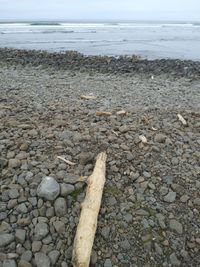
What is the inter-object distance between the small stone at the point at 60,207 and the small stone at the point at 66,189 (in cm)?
12

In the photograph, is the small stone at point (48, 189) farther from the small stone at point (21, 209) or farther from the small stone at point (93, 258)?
the small stone at point (93, 258)

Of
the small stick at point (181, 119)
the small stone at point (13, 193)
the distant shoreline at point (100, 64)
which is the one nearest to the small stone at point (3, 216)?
the small stone at point (13, 193)

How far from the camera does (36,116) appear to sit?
7.83 metres

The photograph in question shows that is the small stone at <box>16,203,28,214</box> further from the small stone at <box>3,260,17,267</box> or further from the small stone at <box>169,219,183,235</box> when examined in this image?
the small stone at <box>169,219,183,235</box>

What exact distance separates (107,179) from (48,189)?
980 millimetres

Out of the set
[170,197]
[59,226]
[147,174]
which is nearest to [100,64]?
[147,174]

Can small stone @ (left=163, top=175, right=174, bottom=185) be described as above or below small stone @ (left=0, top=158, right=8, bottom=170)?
below

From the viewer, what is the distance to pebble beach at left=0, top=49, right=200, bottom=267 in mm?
4359

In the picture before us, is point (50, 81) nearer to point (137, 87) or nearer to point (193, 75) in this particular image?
point (137, 87)

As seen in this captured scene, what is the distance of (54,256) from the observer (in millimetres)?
4195

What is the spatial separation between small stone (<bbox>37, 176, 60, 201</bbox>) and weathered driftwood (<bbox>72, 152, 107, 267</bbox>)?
1.46 feet

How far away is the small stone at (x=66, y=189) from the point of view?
4.93 metres

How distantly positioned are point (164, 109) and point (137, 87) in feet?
11.1

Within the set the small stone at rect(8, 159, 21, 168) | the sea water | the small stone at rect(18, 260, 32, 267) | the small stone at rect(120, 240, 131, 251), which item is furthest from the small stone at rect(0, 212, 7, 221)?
the sea water
